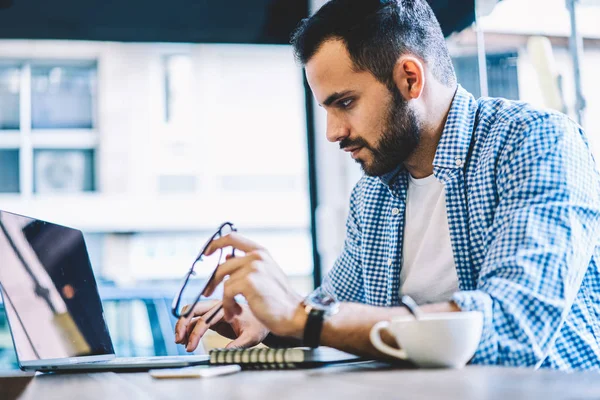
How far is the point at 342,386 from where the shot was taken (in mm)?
664

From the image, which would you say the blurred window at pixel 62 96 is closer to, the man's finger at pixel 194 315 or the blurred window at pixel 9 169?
the blurred window at pixel 9 169

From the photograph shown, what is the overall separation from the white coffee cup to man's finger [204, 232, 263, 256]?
277 millimetres

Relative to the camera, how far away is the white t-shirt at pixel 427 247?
135cm

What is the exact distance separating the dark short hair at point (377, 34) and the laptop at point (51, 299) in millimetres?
637

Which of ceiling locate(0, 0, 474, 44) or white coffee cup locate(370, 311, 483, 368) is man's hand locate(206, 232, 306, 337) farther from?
ceiling locate(0, 0, 474, 44)

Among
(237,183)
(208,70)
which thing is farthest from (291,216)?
(208,70)

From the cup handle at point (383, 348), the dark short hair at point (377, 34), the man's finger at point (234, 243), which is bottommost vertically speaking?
the cup handle at point (383, 348)

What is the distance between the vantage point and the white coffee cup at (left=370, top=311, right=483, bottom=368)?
766mm

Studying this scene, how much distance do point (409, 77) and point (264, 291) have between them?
27.5 inches

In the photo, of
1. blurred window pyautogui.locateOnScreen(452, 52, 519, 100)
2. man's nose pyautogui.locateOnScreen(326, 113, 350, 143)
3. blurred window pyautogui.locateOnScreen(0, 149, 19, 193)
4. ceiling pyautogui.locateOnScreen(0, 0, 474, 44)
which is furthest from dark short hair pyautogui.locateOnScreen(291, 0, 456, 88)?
blurred window pyautogui.locateOnScreen(0, 149, 19, 193)

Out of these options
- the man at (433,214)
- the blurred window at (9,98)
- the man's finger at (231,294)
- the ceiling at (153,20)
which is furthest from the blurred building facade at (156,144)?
the man's finger at (231,294)

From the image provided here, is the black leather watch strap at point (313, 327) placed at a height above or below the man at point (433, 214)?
below

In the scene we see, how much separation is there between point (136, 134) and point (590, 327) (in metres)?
8.27

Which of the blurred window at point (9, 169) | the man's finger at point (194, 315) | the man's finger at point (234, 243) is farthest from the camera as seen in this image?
the blurred window at point (9, 169)
